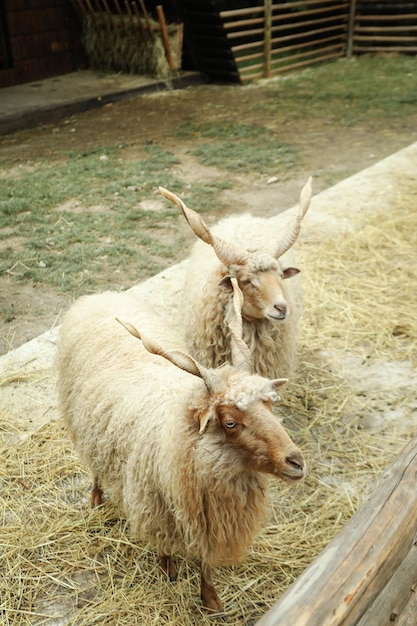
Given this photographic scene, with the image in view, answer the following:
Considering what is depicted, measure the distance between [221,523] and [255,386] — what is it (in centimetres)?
64

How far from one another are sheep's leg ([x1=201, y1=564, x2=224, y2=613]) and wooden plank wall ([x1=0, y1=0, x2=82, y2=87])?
38.6 ft

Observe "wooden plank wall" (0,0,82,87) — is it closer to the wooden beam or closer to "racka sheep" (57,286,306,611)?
"racka sheep" (57,286,306,611)

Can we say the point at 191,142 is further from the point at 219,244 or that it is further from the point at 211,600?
the point at 211,600

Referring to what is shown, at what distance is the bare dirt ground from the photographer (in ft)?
23.6

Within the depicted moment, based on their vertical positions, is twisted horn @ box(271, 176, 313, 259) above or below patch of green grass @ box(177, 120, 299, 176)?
above

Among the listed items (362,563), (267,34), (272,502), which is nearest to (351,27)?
(267,34)

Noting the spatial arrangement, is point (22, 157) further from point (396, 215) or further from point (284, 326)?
point (284, 326)

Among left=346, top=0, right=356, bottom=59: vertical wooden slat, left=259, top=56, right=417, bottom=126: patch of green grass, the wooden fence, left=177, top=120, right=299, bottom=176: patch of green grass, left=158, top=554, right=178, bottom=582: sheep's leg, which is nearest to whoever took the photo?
left=158, top=554, right=178, bottom=582: sheep's leg

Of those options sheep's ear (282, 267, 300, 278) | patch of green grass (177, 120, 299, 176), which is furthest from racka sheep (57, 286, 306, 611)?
patch of green grass (177, 120, 299, 176)

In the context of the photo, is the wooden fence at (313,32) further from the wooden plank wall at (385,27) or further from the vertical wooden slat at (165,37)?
the vertical wooden slat at (165,37)

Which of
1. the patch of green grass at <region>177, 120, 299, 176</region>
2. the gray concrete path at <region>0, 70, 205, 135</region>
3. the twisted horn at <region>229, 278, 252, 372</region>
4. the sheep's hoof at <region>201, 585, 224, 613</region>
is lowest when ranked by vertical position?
the patch of green grass at <region>177, 120, 299, 176</region>

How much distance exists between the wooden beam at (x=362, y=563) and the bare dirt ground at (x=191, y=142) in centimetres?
353

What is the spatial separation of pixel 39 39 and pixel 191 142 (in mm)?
5449

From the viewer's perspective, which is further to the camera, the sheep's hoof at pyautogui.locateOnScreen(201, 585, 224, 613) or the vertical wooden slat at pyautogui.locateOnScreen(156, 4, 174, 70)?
the vertical wooden slat at pyautogui.locateOnScreen(156, 4, 174, 70)
